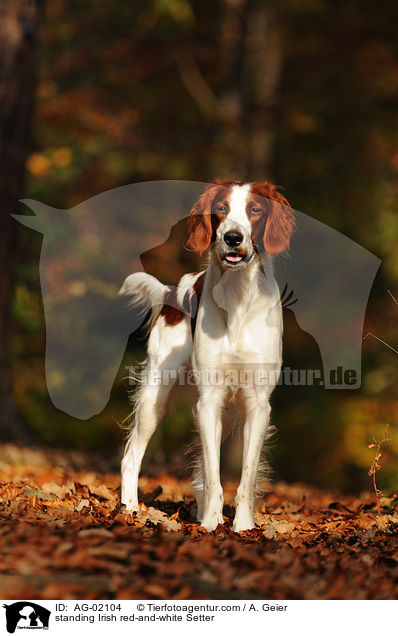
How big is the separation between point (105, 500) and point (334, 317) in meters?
9.53

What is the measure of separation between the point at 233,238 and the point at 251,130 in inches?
344

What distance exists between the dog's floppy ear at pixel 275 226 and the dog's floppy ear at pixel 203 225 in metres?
0.28

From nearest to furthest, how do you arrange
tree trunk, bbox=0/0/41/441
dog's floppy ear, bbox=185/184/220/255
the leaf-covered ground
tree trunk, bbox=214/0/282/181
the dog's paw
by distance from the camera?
the leaf-covered ground
the dog's paw
dog's floppy ear, bbox=185/184/220/255
tree trunk, bbox=0/0/41/441
tree trunk, bbox=214/0/282/181

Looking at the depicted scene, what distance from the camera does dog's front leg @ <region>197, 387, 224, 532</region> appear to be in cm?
423

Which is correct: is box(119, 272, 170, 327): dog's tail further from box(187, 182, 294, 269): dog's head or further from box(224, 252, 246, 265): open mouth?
box(224, 252, 246, 265): open mouth

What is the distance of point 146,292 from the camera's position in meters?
5.43

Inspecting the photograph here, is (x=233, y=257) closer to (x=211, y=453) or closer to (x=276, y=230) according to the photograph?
(x=276, y=230)

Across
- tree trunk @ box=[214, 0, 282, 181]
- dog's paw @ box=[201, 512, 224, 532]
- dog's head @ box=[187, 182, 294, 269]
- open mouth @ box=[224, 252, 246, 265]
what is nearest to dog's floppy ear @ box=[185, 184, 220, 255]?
dog's head @ box=[187, 182, 294, 269]

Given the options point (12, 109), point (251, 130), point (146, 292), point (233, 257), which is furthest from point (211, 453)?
point (251, 130)

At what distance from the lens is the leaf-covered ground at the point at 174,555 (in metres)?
2.86

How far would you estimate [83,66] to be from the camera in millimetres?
14297

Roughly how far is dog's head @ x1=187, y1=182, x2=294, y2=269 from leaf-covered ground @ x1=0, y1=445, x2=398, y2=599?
5.23ft

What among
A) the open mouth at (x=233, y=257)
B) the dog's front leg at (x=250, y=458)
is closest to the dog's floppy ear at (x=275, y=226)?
the open mouth at (x=233, y=257)
